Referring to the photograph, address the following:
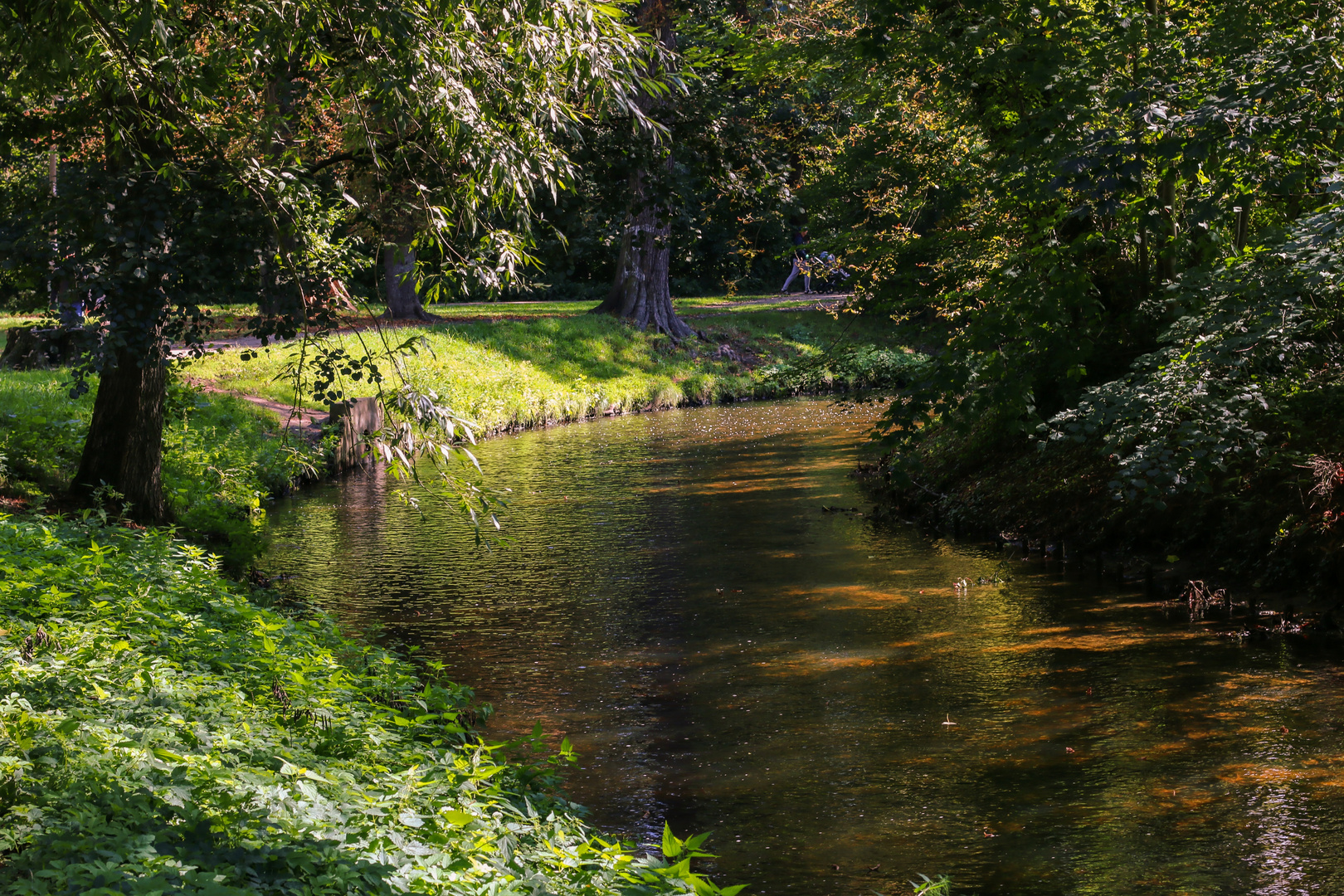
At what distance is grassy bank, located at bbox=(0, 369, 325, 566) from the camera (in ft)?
40.6

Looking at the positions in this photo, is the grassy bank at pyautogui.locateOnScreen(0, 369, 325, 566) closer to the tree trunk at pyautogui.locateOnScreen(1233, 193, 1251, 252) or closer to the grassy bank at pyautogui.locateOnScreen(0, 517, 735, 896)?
the grassy bank at pyautogui.locateOnScreen(0, 517, 735, 896)

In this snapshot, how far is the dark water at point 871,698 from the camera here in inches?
238

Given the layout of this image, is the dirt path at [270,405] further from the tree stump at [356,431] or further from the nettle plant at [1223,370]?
the nettle plant at [1223,370]

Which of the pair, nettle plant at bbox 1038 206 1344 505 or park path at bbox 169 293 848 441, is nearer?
nettle plant at bbox 1038 206 1344 505

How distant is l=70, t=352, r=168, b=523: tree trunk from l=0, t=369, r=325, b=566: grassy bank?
27 centimetres

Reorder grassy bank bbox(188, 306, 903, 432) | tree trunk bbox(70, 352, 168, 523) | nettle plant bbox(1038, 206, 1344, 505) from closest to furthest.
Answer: nettle plant bbox(1038, 206, 1344, 505) → tree trunk bbox(70, 352, 168, 523) → grassy bank bbox(188, 306, 903, 432)

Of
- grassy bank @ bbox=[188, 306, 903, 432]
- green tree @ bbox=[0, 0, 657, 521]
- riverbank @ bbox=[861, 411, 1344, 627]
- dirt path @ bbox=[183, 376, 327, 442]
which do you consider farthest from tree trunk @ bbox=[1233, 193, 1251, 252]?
dirt path @ bbox=[183, 376, 327, 442]

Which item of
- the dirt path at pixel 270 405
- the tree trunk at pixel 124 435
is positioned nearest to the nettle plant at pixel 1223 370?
the tree trunk at pixel 124 435

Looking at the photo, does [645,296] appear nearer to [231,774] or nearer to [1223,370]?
[1223,370]

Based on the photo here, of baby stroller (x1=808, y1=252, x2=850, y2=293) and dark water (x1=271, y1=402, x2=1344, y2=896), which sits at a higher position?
baby stroller (x1=808, y1=252, x2=850, y2=293)

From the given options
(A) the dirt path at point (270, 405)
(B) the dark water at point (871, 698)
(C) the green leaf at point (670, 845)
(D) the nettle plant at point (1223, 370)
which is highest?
(D) the nettle plant at point (1223, 370)

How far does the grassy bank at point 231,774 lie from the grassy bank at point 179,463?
150 inches

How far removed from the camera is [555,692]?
A: 347 inches

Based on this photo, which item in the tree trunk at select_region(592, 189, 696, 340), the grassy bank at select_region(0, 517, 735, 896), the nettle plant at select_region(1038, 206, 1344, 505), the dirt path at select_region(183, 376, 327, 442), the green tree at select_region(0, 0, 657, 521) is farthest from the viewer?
the tree trunk at select_region(592, 189, 696, 340)
